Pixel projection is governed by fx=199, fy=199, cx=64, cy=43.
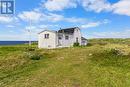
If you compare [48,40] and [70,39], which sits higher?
[70,39]

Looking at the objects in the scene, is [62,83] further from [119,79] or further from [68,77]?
[119,79]

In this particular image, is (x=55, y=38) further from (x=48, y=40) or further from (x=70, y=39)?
(x=70, y=39)

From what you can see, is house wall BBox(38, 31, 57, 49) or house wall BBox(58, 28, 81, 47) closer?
house wall BBox(38, 31, 57, 49)

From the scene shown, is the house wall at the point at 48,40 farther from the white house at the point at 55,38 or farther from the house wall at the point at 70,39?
the house wall at the point at 70,39

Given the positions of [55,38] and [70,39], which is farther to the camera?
[70,39]

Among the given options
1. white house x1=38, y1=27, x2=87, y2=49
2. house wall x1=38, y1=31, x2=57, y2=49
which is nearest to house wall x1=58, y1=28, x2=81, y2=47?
white house x1=38, y1=27, x2=87, y2=49

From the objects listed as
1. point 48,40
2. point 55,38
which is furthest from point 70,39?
point 48,40

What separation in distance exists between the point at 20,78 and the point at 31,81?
1.49m

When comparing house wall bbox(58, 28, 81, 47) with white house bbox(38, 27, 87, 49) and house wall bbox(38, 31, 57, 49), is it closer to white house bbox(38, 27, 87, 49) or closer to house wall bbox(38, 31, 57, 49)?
white house bbox(38, 27, 87, 49)

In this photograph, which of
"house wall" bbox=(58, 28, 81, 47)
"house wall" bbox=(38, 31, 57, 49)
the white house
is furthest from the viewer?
"house wall" bbox=(58, 28, 81, 47)

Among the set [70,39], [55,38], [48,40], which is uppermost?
[55,38]

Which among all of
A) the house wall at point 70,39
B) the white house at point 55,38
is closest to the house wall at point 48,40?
the white house at point 55,38

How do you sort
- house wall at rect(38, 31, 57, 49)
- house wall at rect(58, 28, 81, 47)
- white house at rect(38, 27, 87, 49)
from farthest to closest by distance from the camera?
1. house wall at rect(58, 28, 81, 47)
2. white house at rect(38, 27, 87, 49)
3. house wall at rect(38, 31, 57, 49)

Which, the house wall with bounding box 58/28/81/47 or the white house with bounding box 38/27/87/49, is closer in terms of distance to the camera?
the white house with bounding box 38/27/87/49
